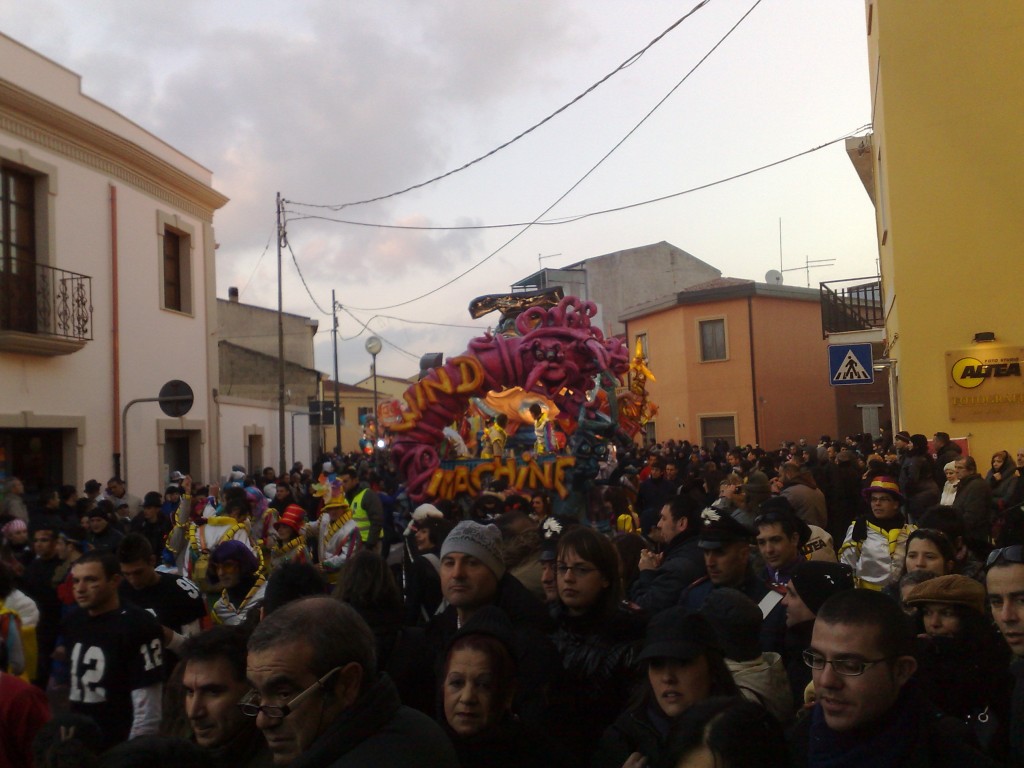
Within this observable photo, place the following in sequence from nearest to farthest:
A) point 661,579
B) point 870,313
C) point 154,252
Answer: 1. point 661,579
2. point 154,252
3. point 870,313

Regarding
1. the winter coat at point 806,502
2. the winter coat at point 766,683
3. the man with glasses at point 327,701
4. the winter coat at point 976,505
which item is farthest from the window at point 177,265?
the man with glasses at point 327,701

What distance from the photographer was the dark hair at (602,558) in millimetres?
4086

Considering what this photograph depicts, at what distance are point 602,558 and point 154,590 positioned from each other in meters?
2.87

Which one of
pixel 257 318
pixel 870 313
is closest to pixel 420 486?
pixel 870 313

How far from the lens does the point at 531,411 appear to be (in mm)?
16531

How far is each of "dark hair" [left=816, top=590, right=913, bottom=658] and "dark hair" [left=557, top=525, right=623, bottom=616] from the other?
4.31 ft

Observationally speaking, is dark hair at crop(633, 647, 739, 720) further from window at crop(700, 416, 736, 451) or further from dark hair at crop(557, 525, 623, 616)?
window at crop(700, 416, 736, 451)

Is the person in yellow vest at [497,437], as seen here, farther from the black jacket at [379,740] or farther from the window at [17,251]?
the black jacket at [379,740]

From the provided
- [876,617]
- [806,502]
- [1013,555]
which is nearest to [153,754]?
[876,617]

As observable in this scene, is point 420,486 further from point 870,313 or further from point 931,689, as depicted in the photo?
point 870,313

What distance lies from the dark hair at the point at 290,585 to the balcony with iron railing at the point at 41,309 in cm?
1160

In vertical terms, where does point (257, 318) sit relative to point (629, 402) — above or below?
above

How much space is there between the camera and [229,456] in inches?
902

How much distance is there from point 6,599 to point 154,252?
14.6 meters
